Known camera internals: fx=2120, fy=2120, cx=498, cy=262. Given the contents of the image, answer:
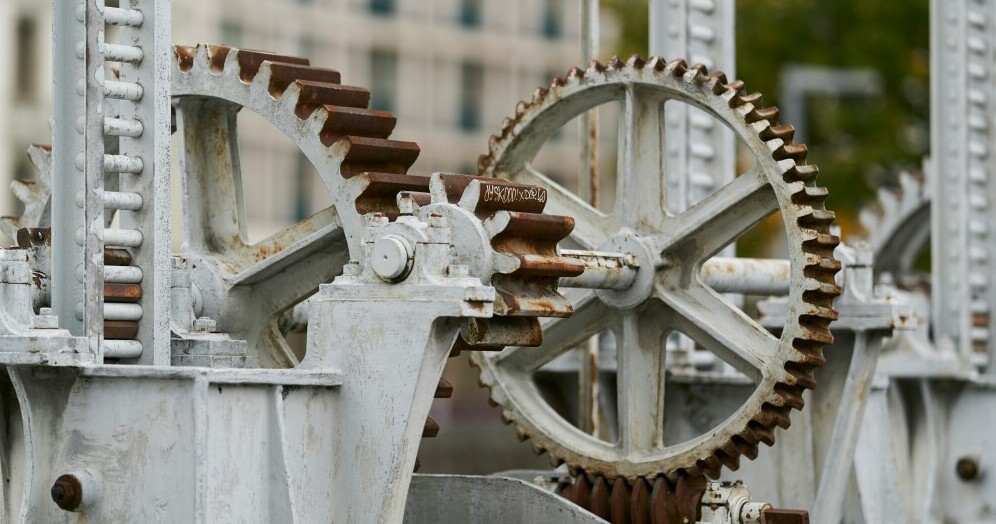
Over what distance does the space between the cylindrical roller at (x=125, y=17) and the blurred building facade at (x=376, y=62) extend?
35205 millimetres

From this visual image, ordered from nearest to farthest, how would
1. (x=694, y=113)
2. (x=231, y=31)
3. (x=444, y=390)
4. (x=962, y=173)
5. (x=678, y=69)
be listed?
(x=444, y=390)
(x=678, y=69)
(x=694, y=113)
(x=962, y=173)
(x=231, y=31)

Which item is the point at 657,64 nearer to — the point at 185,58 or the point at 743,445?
the point at 743,445

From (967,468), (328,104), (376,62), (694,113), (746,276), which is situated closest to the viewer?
(328,104)

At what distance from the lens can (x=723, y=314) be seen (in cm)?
945

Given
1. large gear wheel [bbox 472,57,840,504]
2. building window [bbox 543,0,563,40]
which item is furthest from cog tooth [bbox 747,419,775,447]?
building window [bbox 543,0,563,40]

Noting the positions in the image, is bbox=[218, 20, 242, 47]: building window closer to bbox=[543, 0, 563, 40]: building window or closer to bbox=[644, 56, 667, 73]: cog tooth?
bbox=[543, 0, 563, 40]: building window

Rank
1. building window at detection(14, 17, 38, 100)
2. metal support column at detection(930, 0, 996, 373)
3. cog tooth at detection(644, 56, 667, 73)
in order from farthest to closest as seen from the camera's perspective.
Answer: building window at detection(14, 17, 38, 100), metal support column at detection(930, 0, 996, 373), cog tooth at detection(644, 56, 667, 73)

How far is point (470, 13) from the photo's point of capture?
57344mm

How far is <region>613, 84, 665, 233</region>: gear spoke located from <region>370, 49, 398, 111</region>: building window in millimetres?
44371

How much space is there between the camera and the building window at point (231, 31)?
161 feet

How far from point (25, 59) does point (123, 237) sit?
3854cm

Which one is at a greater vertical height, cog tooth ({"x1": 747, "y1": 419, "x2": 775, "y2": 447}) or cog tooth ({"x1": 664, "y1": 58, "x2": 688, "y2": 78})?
cog tooth ({"x1": 664, "y1": 58, "x2": 688, "y2": 78})

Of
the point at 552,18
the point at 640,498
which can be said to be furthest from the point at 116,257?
the point at 552,18

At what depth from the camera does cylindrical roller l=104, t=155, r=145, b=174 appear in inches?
289
